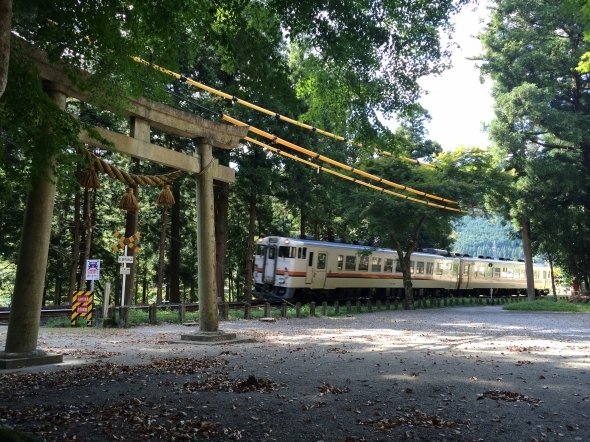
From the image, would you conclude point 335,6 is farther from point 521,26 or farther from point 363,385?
point 521,26

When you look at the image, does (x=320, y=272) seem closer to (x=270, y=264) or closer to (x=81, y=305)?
(x=270, y=264)

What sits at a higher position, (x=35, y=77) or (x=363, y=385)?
(x=35, y=77)

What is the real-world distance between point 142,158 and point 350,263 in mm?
19094

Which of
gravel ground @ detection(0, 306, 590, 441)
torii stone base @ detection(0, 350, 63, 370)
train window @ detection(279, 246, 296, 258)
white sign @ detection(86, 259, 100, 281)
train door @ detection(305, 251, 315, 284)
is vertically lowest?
gravel ground @ detection(0, 306, 590, 441)

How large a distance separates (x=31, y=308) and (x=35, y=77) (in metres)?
3.62

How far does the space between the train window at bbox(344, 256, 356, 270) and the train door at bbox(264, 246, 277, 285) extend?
12.6ft

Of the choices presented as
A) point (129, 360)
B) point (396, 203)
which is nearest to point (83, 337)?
point (129, 360)

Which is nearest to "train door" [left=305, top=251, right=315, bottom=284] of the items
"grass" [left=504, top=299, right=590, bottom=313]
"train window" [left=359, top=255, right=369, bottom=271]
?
"train window" [left=359, top=255, right=369, bottom=271]

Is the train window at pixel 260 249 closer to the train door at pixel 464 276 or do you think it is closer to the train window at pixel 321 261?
the train window at pixel 321 261

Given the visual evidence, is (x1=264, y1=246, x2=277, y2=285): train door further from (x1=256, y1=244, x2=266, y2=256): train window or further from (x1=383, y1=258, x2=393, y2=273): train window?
(x1=383, y1=258, x2=393, y2=273): train window

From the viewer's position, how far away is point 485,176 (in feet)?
82.3

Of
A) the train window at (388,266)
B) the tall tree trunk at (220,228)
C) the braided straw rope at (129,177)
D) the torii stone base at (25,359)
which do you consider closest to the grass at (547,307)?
the train window at (388,266)

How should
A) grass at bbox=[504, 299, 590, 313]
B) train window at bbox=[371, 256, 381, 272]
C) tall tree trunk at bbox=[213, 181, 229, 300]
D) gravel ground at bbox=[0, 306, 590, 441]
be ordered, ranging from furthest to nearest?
1. train window at bbox=[371, 256, 381, 272]
2. grass at bbox=[504, 299, 590, 313]
3. tall tree trunk at bbox=[213, 181, 229, 300]
4. gravel ground at bbox=[0, 306, 590, 441]

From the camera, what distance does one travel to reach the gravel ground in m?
4.69
